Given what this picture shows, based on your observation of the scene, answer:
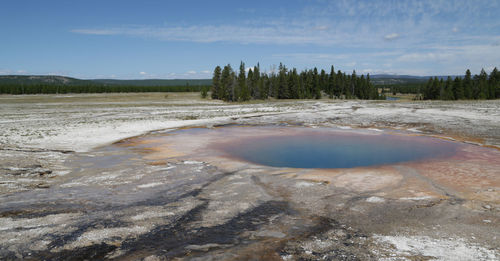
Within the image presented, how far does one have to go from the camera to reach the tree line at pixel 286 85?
80.5 metres

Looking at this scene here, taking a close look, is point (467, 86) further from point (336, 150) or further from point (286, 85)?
point (336, 150)

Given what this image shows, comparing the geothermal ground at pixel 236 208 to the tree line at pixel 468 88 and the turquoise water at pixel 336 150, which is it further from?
the tree line at pixel 468 88

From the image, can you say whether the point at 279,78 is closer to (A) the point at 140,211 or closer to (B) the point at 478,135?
(B) the point at 478,135

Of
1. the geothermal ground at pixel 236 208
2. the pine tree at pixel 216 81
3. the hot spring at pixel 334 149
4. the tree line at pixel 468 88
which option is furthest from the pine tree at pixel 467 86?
the geothermal ground at pixel 236 208

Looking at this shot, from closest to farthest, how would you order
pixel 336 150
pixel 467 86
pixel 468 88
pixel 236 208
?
pixel 236 208 < pixel 336 150 < pixel 468 88 < pixel 467 86

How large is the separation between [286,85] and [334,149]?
74457 mm

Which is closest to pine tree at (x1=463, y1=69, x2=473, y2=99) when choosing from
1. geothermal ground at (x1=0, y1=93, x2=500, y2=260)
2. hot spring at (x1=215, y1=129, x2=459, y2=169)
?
hot spring at (x1=215, y1=129, x2=459, y2=169)

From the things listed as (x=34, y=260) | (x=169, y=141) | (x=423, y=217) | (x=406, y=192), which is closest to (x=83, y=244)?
(x=34, y=260)

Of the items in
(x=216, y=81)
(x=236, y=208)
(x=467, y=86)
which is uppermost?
(x=216, y=81)

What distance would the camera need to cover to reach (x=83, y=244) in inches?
230

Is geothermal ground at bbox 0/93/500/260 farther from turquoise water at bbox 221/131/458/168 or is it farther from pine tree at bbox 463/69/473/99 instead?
pine tree at bbox 463/69/473/99

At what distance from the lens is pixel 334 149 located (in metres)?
16.7

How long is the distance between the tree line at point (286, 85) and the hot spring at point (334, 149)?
58.5 meters

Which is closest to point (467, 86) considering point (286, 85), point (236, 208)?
point (286, 85)
